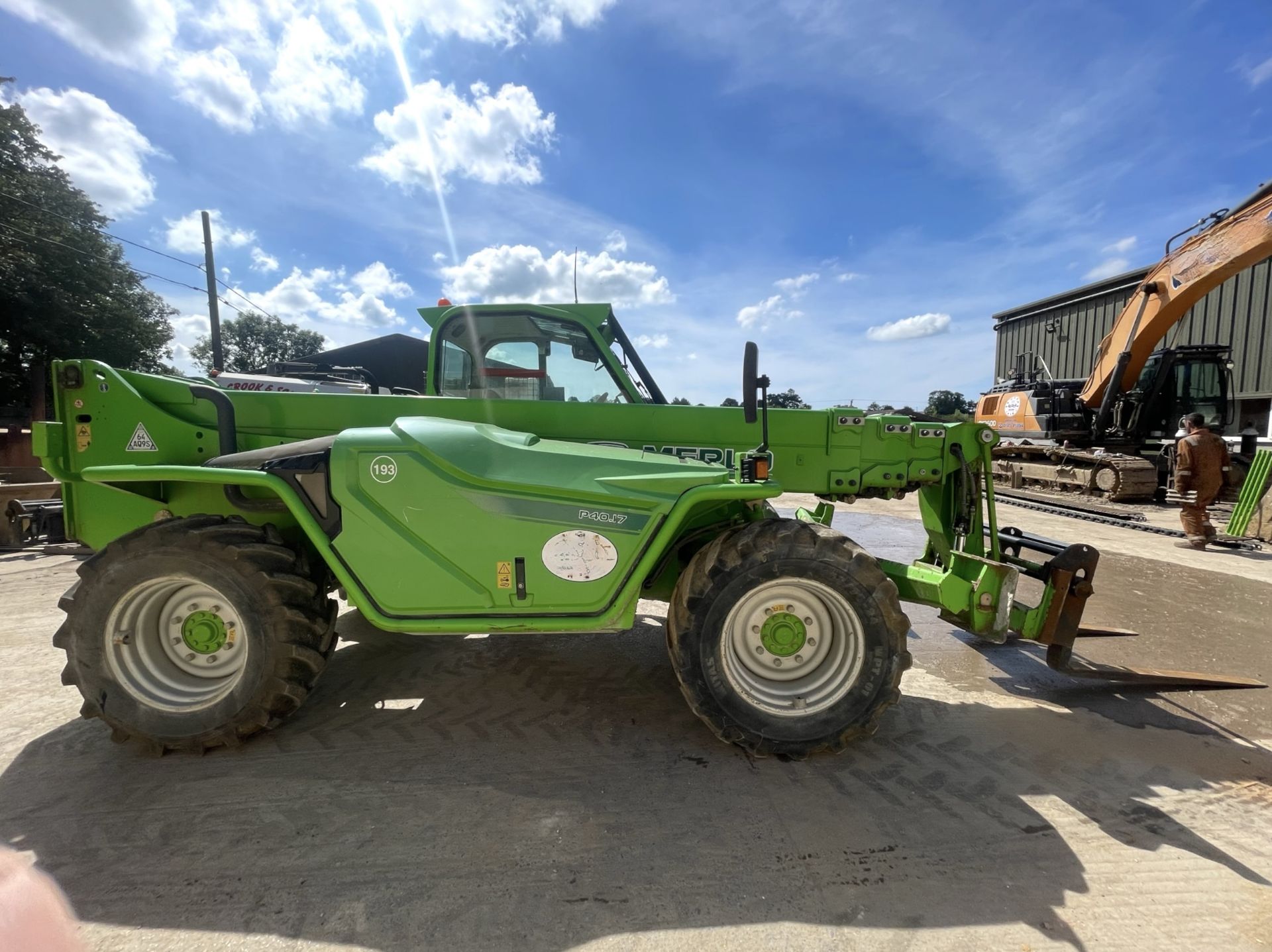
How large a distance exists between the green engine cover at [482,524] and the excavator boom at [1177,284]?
34.2ft

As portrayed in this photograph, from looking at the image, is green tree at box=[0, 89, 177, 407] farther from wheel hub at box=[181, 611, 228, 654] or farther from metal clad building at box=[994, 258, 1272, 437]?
metal clad building at box=[994, 258, 1272, 437]

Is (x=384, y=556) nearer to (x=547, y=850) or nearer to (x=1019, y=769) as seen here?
(x=547, y=850)

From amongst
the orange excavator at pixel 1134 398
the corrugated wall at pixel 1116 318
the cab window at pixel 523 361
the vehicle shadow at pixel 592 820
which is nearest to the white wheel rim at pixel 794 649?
the vehicle shadow at pixel 592 820

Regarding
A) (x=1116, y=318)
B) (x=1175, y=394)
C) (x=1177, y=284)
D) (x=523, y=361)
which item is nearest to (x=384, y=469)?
(x=523, y=361)

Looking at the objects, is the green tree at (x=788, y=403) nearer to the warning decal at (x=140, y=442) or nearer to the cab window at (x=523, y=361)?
the cab window at (x=523, y=361)

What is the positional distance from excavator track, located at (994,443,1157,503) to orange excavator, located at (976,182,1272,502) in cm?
2

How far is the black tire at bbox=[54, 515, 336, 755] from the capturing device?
2.54 meters

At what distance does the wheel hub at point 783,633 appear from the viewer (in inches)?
108

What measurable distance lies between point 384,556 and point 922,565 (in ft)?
9.69

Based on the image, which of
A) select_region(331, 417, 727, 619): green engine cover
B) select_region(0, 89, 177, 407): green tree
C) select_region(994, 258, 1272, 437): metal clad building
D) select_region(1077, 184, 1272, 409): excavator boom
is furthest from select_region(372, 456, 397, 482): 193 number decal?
select_region(0, 89, 177, 407): green tree

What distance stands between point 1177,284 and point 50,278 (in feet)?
111

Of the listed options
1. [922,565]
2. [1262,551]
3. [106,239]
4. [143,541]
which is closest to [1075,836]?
[922,565]

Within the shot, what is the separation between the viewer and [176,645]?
9.02 ft

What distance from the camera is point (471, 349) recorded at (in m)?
3.66
